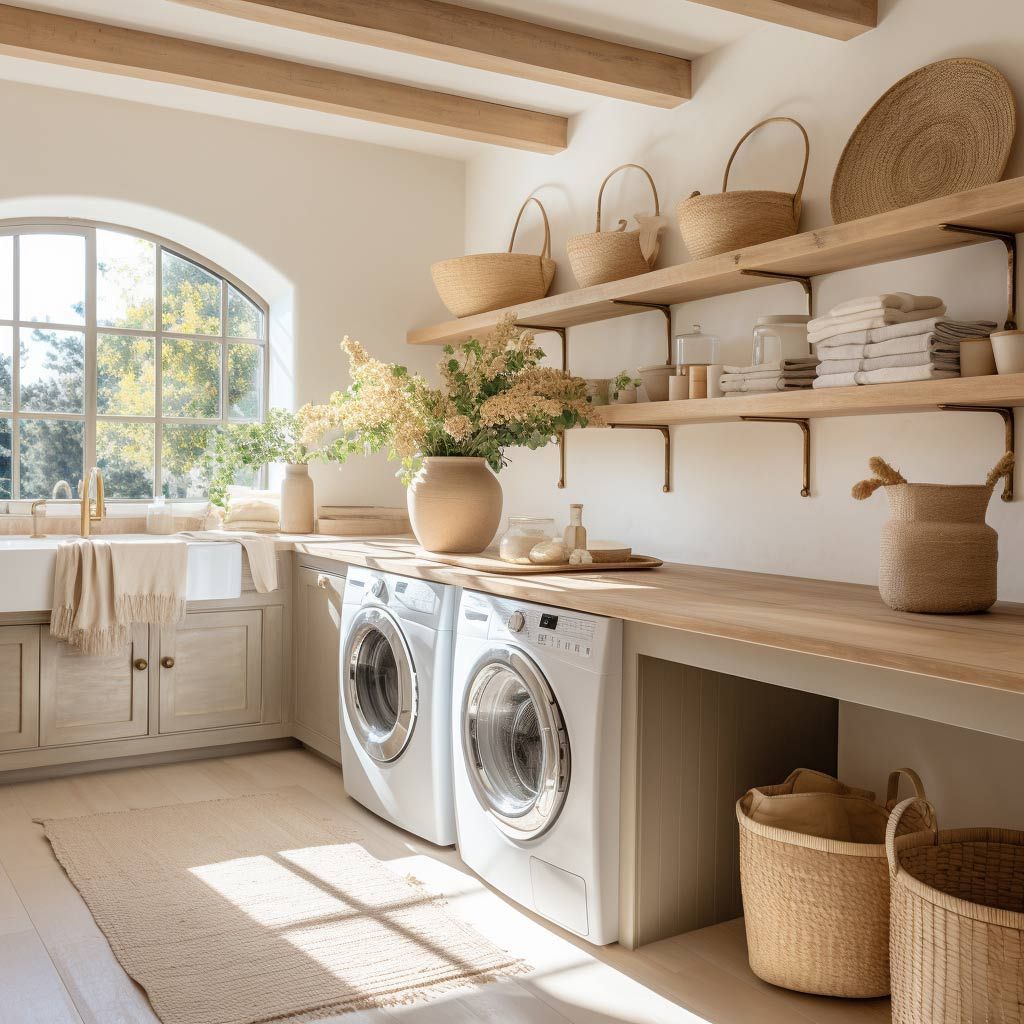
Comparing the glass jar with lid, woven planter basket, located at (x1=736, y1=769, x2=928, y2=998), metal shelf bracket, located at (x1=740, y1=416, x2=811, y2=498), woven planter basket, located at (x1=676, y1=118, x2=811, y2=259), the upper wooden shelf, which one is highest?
woven planter basket, located at (x1=676, y1=118, x2=811, y2=259)

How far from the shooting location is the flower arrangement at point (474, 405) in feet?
10.6

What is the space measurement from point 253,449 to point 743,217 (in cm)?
231

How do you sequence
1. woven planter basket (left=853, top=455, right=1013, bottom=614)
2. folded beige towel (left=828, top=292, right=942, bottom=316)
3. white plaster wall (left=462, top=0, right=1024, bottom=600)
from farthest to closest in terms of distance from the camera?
1. white plaster wall (left=462, top=0, right=1024, bottom=600)
2. folded beige towel (left=828, top=292, right=942, bottom=316)
3. woven planter basket (left=853, top=455, right=1013, bottom=614)

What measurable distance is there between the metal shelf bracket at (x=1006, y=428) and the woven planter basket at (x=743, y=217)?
79cm

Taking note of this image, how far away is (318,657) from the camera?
3.86 m

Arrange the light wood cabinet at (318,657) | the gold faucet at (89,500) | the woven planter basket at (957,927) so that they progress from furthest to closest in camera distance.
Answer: the gold faucet at (89,500) < the light wood cabinet at (318,657) < the woven planter basket at (957,927)

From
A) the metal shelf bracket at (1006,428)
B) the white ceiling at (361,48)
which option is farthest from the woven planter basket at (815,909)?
the white ceiling at (361,48)

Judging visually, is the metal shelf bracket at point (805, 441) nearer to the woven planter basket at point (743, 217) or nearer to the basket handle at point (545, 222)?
the woven planter basket at point (743, 217)

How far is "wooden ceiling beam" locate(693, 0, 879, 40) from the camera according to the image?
264cm

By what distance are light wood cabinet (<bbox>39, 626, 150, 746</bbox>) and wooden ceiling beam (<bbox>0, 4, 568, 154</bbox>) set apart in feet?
6.26

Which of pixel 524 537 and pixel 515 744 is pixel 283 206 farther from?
pixel 515 744

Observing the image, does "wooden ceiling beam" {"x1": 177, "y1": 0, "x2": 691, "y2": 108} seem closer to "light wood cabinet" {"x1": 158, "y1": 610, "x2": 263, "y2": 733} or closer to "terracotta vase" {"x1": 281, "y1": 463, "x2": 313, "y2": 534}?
"terracotta vase" {"x1": 281, "y1": 463, "x2": 313, "y2": 534}

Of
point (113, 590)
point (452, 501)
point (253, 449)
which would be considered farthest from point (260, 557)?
point (452, 501)

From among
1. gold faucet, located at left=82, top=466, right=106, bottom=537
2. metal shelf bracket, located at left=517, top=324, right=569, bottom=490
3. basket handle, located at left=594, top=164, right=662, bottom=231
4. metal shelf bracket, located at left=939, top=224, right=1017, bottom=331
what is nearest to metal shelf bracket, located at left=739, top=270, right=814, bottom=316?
metal shelf bracket, located at left=939, top=224, right=1017, bottom=331
